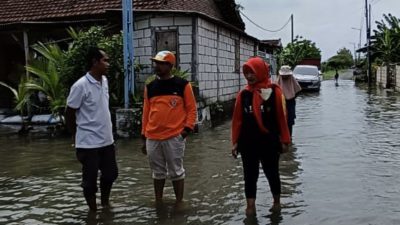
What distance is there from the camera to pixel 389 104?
20.3 m

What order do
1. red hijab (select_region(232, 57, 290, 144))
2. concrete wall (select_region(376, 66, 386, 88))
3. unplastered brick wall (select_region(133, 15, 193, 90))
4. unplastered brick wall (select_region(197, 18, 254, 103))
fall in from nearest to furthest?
red hijab (select_region(232, 57, 290, 144)) → unplastered brick wall (select_region(133, 15, 193, 90)) → unplastered brick wall (select_region(197, 18, 254, 103)) → concrete wall (select_region(376, 66, 386, 88))

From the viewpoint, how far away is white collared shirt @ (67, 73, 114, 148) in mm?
5500

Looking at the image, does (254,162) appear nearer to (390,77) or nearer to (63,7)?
(63,7)

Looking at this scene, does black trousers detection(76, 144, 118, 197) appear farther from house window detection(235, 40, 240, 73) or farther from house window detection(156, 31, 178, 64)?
house window detection(235, 40, 240, 73)

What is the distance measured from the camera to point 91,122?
18.2 feet

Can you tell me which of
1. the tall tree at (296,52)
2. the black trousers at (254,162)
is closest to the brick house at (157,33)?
the black trousers at (254,162)

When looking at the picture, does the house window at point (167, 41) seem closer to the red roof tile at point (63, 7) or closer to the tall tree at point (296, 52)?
the red roof tile at point (63, 7)

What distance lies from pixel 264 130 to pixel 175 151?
1022mm

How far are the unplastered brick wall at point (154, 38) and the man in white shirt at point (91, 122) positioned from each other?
8.28 m

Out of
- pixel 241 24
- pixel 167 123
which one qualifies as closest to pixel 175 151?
pixel 167 123

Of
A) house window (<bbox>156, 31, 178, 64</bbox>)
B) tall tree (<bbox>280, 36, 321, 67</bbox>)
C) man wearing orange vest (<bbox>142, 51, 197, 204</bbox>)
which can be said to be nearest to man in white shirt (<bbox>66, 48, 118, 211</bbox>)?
man wearing orange vest (<bbox>142, 51, 197, 204</bbox>)

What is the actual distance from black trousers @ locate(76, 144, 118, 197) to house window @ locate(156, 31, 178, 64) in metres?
8.40

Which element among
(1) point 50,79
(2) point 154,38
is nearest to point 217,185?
(1) point 50,79

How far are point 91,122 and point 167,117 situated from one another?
80 cm
